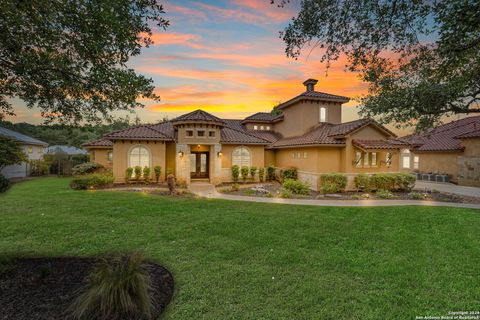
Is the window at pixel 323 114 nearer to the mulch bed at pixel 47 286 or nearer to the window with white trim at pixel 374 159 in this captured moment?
the window with white trim at pixel 374 159

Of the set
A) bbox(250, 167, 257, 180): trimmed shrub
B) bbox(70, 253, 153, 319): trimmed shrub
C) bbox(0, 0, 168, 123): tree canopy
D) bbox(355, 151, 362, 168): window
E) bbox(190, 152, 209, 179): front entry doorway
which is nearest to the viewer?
bbox(70, 253, 153, 319): trimmed shrub

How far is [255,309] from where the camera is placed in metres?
3.76

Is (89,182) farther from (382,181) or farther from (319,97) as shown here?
(382,181)

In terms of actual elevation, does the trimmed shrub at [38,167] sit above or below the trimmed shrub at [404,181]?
above

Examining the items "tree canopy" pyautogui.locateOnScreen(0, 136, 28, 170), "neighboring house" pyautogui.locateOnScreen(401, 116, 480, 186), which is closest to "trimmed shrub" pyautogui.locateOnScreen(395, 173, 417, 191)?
"neighboring house" pyautogui.locateOnScreen(401, 116, 480, 186)

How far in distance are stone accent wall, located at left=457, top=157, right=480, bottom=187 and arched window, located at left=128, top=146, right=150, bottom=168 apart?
83.7 feet

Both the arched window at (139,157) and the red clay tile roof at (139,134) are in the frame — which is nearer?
the red clay tile roof at (139,134)

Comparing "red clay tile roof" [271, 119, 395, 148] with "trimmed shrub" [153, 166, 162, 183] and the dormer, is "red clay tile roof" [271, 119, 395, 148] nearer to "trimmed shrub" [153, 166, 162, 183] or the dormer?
the dormer

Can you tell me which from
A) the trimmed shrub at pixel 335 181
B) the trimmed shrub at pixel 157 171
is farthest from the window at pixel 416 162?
the trimmed shrub at pixel 157 171

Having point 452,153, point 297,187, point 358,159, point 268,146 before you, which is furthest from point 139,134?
point 452,153

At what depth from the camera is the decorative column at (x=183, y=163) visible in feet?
Answer: 59.4

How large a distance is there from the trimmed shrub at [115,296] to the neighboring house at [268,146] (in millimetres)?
14464

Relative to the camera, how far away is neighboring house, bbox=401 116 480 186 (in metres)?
18.5

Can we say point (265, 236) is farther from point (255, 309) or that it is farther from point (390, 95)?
point (390, 95)
